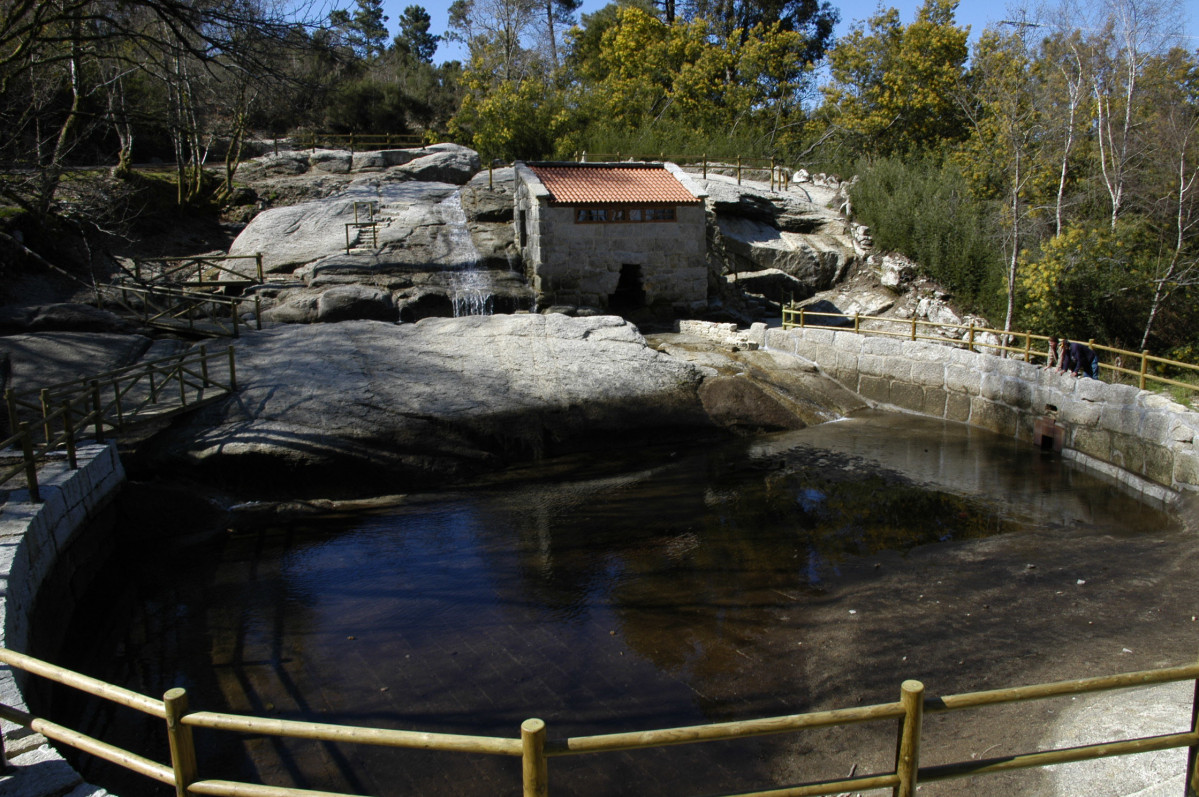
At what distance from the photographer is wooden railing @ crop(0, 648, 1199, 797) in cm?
348

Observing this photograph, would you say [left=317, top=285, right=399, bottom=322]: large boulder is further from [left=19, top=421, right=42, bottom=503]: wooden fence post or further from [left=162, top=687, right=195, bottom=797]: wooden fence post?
[left=162, top=687, right=195, bottom=797]: wooden fence post

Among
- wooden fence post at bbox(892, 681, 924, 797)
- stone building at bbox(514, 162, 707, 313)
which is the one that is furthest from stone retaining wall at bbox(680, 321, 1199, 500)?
wooden fence post at bbox(892, 681, 924, 797)

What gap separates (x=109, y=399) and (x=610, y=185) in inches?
585

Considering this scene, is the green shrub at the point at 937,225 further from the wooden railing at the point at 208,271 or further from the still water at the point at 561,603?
the wooden railing at the point at 208,271

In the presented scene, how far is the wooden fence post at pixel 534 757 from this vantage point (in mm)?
3404

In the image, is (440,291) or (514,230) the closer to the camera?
(440,291)

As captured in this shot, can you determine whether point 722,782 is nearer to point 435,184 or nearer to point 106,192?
point 106,192

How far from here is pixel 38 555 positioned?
321 inches

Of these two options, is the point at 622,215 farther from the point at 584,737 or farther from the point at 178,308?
the point at 584,737

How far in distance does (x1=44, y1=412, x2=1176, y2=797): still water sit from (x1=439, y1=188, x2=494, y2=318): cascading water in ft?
27.6

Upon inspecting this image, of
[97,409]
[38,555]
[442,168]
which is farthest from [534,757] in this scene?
[442,168]

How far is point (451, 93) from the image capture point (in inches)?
1788

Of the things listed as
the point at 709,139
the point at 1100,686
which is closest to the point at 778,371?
the point at 1100,686

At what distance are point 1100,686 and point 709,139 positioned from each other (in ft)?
120
